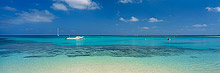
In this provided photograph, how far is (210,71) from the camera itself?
794cm

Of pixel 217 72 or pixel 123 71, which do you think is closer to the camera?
pixel 217 72

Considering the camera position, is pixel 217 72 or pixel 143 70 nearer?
pixel 217 72

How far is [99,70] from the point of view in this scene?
8.45m

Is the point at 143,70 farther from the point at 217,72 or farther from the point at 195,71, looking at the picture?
the point at 217,72

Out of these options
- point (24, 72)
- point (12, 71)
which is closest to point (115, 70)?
point (24, 72)

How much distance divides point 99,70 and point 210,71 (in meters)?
6.62

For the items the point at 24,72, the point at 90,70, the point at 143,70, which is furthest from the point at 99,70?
the point at 24,72

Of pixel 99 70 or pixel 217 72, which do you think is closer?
pixel 217 72

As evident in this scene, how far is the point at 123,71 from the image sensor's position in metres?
8.23

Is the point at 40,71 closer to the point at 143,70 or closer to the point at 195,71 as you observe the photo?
the point at 143,70

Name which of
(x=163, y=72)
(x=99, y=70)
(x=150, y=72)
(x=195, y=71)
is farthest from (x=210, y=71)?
(x=99, y=70)

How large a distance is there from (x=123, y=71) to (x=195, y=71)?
4.30m

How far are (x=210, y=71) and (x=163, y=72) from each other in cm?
276

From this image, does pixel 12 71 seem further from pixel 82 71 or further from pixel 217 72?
pixel 217 72
